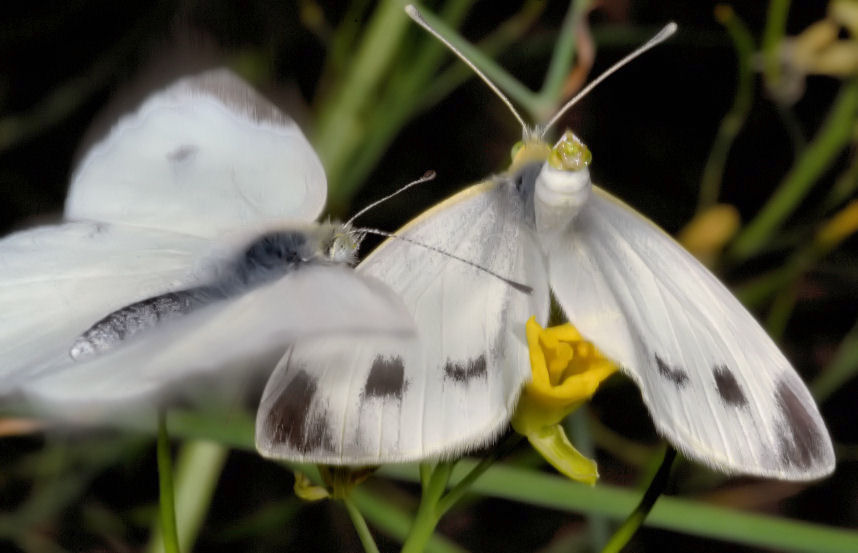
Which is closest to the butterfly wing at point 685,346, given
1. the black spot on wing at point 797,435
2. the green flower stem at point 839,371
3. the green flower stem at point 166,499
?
the black spot on wing at point 797,435

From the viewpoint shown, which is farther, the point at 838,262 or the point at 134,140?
the point at 838,262

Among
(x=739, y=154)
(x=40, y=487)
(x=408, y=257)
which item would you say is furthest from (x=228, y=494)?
(x=739, y=154)

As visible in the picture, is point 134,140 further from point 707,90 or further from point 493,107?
point 707,90

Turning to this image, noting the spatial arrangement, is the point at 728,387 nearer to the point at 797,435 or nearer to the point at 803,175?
the point at 797,435

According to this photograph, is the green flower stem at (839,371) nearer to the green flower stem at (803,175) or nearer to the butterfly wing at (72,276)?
the green flower stem at (803,175)

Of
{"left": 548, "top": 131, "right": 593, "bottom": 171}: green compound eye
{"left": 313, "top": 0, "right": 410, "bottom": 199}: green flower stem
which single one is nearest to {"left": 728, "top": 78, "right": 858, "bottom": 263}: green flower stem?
{"left": 313, "top": 0, "right": 410, "bottom": 199}: green flower stem

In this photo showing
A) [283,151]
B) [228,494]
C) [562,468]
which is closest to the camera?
[562,468]
